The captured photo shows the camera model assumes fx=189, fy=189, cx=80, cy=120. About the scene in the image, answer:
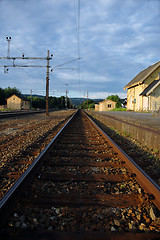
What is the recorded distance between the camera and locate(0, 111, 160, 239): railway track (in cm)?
173

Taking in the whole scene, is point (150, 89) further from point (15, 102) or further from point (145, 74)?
point (15, 102)

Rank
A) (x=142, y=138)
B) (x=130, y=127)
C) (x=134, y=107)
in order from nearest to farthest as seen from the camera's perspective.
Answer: (x=142, y=138)
(x=130, y=127)
(x=134, y=107)

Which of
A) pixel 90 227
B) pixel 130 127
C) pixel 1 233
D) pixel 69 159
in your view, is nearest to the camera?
pixel 1 233

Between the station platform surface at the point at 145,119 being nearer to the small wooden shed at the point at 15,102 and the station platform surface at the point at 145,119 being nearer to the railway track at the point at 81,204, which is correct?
the railway track at the point at 81,204

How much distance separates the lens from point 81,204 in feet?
7.23

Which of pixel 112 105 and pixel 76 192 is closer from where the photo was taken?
pixel 76 192

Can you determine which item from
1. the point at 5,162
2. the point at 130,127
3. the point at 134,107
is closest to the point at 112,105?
the point at 134,107

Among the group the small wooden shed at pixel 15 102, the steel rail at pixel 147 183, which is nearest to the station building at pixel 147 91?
the steel rail at pixel 147 183

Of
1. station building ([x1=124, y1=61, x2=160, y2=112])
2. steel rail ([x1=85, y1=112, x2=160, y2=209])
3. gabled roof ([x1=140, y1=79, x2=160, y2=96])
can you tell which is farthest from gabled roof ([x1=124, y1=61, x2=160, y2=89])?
steel rail ([x1=85, y1=112, x2=160, y2=209])

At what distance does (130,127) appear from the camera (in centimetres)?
823

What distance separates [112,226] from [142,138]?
5323mm

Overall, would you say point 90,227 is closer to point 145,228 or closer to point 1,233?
point 145,228

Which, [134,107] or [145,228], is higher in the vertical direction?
[134,107]

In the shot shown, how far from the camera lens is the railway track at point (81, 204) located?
1.73 meters
